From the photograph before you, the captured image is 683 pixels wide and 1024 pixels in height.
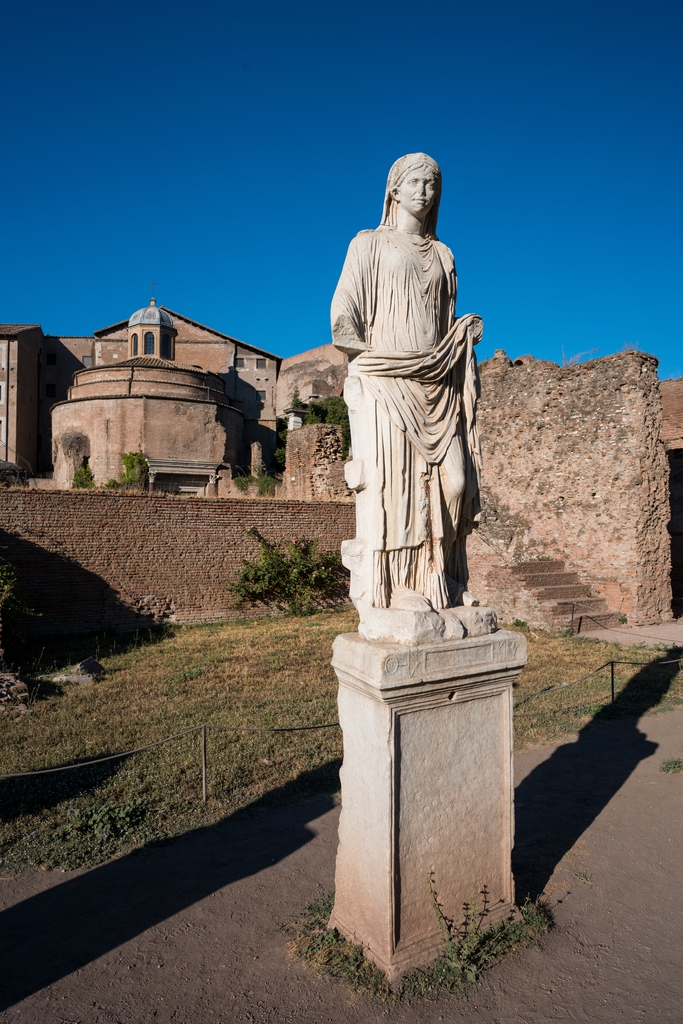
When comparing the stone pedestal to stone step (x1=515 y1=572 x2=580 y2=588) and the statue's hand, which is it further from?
stone step (x1=515 y1=572 x2=580 y2=588)

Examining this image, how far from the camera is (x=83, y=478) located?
27500mm

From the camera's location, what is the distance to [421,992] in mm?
2676

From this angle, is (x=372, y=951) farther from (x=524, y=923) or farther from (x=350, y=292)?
(x=350, y=292)

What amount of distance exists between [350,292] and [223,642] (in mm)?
9463

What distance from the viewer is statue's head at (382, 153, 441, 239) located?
10.3 ft

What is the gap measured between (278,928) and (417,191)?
3.78 meters

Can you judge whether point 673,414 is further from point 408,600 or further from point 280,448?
point 280,448

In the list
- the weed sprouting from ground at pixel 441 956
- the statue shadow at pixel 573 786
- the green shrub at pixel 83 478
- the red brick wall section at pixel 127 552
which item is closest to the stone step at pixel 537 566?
the red brick wall section at pixel 127 552

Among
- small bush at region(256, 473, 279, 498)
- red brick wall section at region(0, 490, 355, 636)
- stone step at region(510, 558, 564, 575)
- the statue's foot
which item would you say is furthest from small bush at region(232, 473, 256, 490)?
the statue's foot

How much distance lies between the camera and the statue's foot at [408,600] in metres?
2.96

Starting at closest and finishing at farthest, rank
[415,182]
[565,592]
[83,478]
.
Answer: [415,182]
[565,592]
[83,478]

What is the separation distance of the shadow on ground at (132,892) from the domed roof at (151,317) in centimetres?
3769

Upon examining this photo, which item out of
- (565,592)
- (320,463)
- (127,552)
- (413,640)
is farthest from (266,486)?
(413,640)

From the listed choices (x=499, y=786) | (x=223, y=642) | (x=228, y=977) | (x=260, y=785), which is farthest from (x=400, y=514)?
(x=223, y=642)
